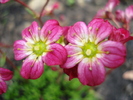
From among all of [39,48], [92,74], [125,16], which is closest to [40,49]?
[39,48]

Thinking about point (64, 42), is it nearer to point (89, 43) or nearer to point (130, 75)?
point (89, 43)

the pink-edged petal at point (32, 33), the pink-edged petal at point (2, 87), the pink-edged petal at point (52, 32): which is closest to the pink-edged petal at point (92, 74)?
the pink-edged petal at point (52, 32)

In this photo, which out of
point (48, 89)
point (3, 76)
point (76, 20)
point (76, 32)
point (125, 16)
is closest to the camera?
point (76, 32)

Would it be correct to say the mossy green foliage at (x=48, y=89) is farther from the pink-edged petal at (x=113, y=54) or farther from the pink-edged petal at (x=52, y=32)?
the pink-edged petal at (x=113, y=54)

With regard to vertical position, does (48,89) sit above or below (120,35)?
below

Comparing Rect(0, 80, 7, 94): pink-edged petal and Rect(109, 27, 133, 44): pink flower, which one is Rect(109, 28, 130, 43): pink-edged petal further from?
Rect(0, 80, 7, 94): pink-edged petal

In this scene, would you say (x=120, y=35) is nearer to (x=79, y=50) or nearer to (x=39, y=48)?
(x=79, y=50)
